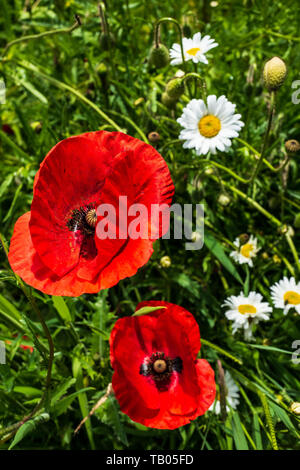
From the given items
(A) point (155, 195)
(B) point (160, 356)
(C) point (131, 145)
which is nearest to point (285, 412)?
(B) point (160, 356)

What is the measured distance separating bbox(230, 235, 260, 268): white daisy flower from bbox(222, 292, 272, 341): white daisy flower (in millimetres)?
146

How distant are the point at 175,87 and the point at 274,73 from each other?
0.31m

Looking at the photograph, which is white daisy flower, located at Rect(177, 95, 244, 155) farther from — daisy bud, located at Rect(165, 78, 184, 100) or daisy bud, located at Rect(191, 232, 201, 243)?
daisy bud, located at Rect(191, 232, 201, 243)

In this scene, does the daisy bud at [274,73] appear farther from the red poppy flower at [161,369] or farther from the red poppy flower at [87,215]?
the red poppy flower at [161,369]

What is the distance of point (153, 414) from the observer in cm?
111

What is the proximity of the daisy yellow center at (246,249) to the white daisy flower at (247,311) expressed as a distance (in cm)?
17

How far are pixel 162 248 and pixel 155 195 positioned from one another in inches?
29.1

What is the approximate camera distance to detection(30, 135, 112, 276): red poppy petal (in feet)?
3.40

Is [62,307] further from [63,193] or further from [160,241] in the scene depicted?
[160,241]

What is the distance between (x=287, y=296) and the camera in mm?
1434

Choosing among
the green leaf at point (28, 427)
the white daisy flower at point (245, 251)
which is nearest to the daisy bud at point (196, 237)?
the white daisy flower at point (245, 251)

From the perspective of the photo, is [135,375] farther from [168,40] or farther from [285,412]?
[168,40]

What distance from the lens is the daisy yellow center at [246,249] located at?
1.55 m
